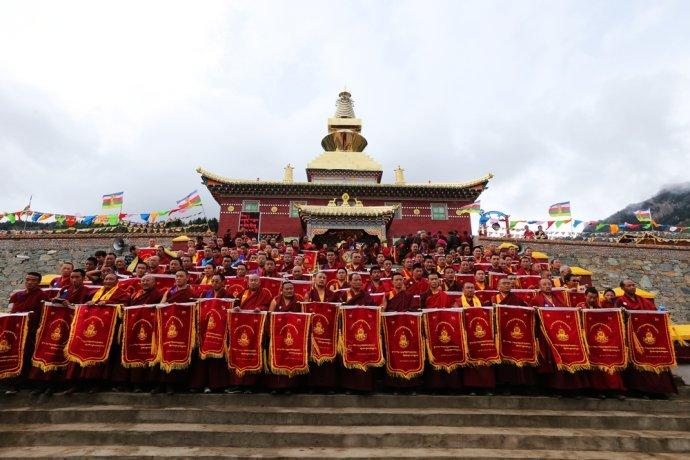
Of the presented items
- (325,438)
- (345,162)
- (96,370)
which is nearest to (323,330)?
(325,438)

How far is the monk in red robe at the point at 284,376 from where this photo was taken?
475 centimetres

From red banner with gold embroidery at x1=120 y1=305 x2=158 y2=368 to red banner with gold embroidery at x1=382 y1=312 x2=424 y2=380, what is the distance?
2.92m

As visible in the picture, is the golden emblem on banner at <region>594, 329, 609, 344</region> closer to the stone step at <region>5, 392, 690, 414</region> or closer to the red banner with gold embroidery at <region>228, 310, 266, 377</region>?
the stone step at <region>5, 392, 690, 414</region>

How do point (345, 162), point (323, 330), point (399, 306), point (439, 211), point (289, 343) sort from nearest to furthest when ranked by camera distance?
point (289, 343) < point (323, 330) < point (399, 306) < point (439, 211) < point (345, 162)

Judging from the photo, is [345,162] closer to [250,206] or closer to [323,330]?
[250,206]

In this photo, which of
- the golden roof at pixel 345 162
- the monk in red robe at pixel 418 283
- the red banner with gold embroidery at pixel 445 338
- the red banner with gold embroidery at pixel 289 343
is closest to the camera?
the red banner with gold embroidery at pixel 289 343

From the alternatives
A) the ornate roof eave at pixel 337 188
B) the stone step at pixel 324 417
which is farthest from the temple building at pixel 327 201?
the stone step at pixel 324 417

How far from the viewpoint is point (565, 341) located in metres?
4.97

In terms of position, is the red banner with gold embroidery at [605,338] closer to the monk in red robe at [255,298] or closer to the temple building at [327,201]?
the monk in red robe at [255,298]

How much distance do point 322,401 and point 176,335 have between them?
1.99 m

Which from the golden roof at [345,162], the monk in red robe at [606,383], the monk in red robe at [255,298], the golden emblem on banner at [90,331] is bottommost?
the monk in red robe at [606,383]

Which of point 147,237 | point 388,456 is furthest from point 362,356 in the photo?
point 147,237

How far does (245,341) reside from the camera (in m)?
4.84

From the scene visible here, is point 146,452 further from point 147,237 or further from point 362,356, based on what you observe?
point 147,237
